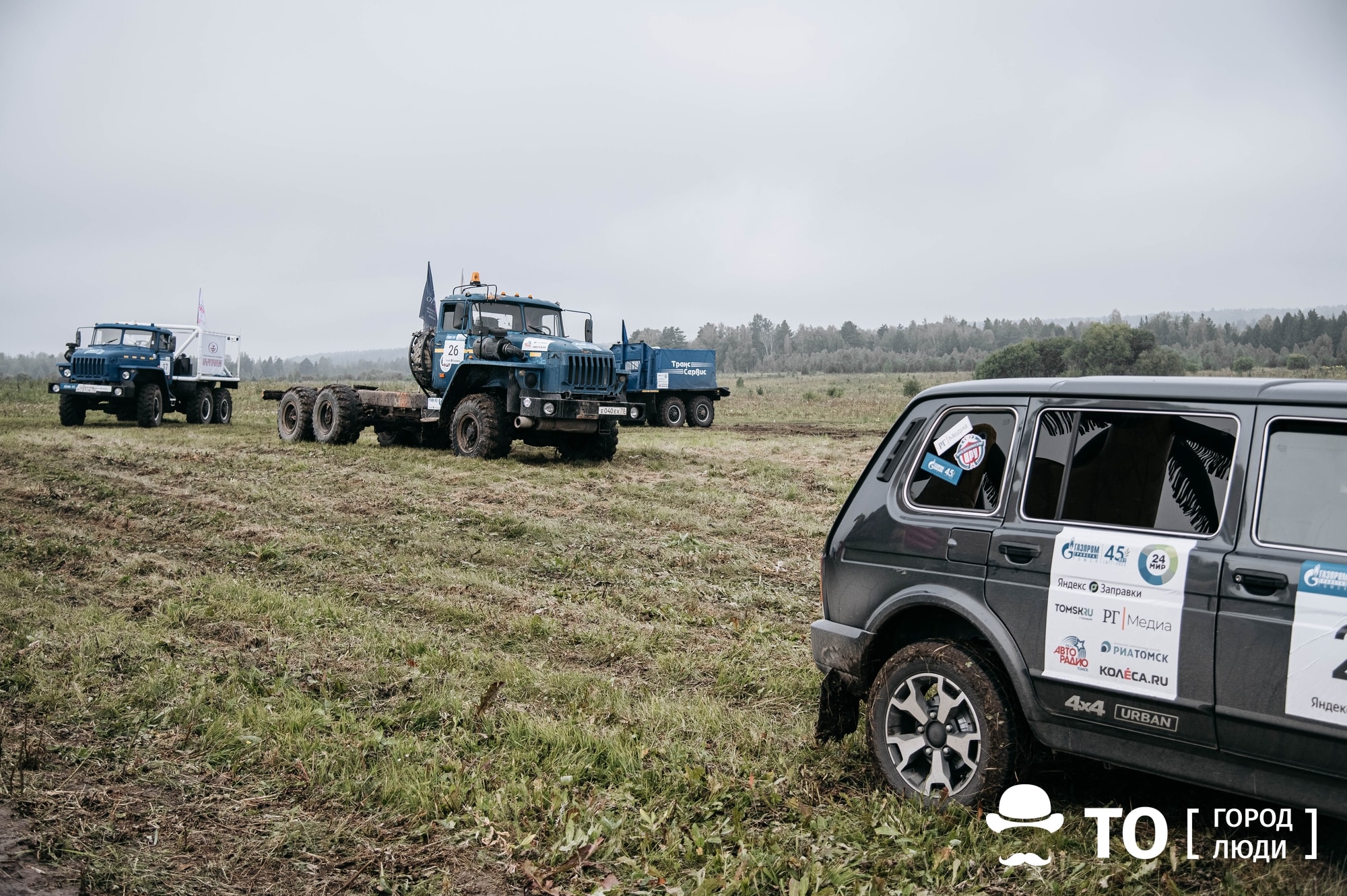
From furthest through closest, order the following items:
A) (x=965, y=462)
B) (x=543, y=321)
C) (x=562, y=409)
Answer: (x=543, y=321) < (x=562, y=409) < (x=965, y=462)

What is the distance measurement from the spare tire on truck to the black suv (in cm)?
1391

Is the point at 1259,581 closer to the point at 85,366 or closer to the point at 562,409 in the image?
the point at 562,409

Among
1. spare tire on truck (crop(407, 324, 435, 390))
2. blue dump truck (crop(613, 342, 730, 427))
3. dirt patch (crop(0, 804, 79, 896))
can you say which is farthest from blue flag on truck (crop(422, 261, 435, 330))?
dirt patch (crop(0, 804, 79, 896))

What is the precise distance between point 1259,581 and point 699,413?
24.3 metres

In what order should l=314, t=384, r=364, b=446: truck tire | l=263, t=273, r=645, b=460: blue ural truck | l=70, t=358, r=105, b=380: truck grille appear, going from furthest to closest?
l=70, t=358, r=105, b=380: truck grille < l=314, t=384, r=364, b=446: truck tire < l=263, t=273, r=645, b=460: blue ural truck

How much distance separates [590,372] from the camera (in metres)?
16.2

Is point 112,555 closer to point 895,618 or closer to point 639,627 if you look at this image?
point 639,627

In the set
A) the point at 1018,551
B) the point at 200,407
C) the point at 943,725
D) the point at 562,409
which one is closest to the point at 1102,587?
the point at 1018,551

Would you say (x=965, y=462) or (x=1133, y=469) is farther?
(x=965, y=462)

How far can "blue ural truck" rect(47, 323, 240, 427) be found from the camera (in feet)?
73.4

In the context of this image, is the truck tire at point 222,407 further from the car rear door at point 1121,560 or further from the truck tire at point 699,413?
the car rear door at point 1121,560

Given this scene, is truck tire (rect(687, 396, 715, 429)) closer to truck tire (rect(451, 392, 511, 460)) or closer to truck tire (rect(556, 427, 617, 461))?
truck tire (rect(556, 427, 617, 461))

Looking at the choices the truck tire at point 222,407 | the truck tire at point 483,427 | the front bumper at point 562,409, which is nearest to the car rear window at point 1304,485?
the front bumper at point 562,409

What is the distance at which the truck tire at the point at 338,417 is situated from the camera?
18.2 meters
